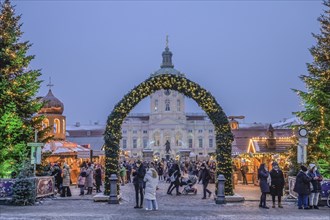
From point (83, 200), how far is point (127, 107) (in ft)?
13.6

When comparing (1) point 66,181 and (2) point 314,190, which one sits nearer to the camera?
(2) point 314,190

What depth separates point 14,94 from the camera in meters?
25.6

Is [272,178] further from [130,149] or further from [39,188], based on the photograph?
[130,149]

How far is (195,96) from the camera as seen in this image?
23656 mm

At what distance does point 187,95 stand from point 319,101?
5.76 m

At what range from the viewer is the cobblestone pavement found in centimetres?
1706

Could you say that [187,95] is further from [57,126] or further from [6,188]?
[57,126]

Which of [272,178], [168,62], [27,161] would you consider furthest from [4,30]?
[168,62]

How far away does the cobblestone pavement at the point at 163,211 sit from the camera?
56.0 feet

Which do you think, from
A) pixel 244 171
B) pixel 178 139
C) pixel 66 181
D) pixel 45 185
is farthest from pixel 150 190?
pixel 178 139

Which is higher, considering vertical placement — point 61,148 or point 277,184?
point 61,148

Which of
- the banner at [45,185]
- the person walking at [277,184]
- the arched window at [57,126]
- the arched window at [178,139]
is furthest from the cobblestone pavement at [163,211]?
the arched window at [178,139]

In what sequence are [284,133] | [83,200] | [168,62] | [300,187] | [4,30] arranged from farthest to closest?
[168,62]
[284,133]
[4,30]
[83,200]
[300,187]

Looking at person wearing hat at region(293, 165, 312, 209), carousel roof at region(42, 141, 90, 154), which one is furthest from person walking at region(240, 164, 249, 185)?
person wearing hat at region(293, 165, 312, 209)
